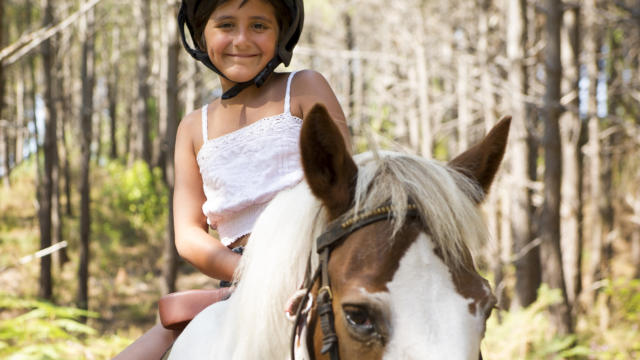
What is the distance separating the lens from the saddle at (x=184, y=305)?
1827mm

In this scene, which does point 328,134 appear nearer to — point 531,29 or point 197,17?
point 197,17

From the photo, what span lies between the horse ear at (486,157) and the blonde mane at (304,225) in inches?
2.5

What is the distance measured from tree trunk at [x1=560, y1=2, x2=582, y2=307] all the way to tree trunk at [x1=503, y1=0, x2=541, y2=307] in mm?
875

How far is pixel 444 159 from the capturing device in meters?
13.1

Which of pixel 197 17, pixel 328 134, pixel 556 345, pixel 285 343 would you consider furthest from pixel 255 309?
pixel 556 345

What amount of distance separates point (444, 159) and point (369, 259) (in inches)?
481

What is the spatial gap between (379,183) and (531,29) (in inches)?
441

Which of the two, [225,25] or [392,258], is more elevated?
[225,25]

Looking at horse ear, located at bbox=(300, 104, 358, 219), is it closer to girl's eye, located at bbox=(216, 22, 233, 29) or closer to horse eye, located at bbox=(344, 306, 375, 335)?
horse eye, located at bbox=(344, 306, 375, 335)

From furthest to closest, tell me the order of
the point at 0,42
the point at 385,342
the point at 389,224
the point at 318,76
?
the point at 0,42 < the point at 318,76 < the point at 389,224 < the point at 385,342

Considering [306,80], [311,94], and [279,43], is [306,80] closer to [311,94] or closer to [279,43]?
[311,94]

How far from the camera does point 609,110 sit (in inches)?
583

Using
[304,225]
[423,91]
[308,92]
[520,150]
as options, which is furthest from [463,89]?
[304,225]

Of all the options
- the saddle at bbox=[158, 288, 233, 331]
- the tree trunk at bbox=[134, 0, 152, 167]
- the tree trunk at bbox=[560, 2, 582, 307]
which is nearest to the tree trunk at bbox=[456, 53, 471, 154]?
the tree trunk at bbox=[560, 2, 582, 307]
